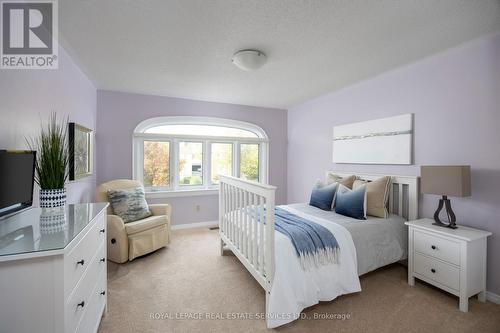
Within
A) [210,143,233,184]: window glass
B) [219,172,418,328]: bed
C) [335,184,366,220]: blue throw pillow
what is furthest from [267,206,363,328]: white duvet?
[210,143,233,184]: window glass

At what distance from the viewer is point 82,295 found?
122 centimetres

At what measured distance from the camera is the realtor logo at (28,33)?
57.1 inches

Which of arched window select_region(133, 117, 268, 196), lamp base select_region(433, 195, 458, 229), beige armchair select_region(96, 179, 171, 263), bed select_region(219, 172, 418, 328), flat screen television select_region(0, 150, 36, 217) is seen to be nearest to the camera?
flat screen television select_region(0, 150, 36, 217)

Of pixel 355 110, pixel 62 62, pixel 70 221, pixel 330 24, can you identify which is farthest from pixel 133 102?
pixel 355 110

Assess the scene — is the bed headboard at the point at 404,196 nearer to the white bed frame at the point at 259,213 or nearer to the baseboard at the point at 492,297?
the white bed frame at the point at 259,213

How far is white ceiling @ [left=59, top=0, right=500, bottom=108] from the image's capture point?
159 cm

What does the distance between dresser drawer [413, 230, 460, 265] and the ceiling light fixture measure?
Answer: 2274 millimetres

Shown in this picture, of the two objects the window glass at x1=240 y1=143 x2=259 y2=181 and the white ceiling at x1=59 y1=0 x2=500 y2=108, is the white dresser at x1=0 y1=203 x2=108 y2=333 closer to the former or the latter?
the white ceiling at x1=59 y1=0 x2=500 y2=108

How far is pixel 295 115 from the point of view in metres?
4.48

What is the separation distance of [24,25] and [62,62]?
53 centimetres

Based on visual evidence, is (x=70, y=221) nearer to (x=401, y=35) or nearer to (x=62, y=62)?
(x=62, y=62)

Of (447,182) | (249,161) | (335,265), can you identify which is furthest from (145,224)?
(447,182)

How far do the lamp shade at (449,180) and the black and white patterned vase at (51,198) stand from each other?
9.87ft

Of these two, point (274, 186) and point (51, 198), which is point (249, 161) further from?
point (51, 198)
